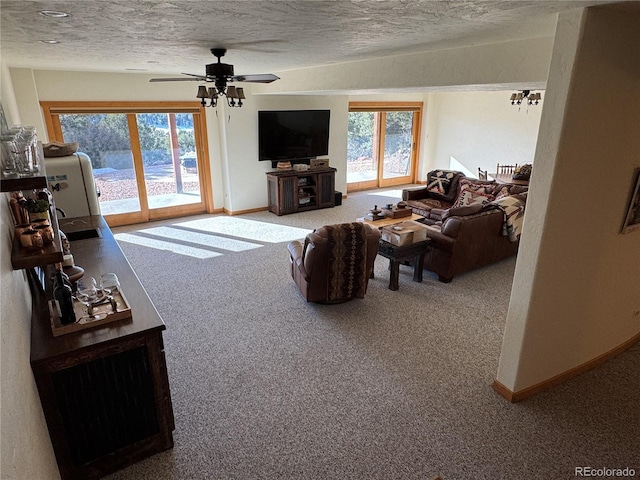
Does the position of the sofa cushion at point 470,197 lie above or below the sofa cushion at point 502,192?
below

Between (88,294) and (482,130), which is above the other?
(482,130)

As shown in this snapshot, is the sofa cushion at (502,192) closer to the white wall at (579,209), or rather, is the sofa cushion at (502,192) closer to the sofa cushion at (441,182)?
the sofa cushion at (441,182)

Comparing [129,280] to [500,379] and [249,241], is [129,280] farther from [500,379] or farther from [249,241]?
[249,241]

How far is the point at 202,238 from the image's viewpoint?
252 inches

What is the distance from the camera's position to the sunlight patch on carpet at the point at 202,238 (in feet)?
19.9

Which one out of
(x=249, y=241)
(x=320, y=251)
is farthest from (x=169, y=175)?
(x=320, y=251)

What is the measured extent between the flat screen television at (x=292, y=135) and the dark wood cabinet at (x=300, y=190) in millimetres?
367

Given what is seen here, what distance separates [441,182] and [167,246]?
458 centimetres

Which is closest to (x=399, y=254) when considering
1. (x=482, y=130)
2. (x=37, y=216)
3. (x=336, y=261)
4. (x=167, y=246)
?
(x=336, y=261)

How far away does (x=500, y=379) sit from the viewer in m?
3.00

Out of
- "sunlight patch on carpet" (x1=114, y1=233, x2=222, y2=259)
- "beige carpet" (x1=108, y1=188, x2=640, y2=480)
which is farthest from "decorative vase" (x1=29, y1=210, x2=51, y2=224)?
"sunlight patch on carpet" (x1=114, y1=233, x2=222, y2=259)

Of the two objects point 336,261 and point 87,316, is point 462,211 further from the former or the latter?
point 87,316

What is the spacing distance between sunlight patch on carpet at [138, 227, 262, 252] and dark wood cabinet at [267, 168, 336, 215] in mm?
1562

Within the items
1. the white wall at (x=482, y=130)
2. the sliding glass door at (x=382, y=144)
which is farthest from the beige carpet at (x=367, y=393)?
the sliding glass door at (x=382, y=144)
